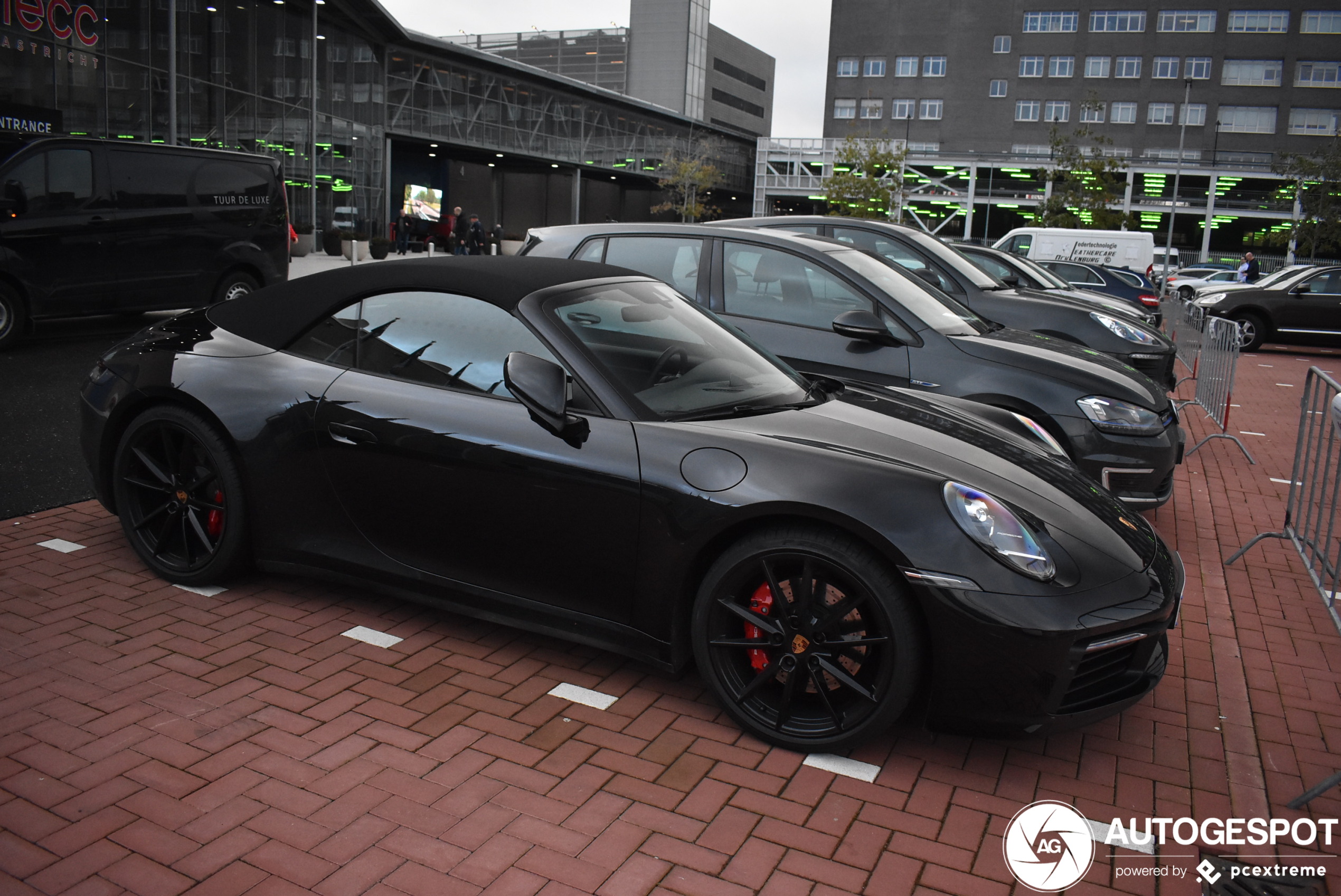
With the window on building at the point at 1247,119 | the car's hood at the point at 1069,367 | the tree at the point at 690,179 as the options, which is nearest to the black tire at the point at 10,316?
the car's hood at the point at 1069,367

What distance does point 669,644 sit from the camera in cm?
326

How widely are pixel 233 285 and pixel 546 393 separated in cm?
1081

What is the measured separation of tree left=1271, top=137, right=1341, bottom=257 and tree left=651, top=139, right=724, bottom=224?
32.9 meters

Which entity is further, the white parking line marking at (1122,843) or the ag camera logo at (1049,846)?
the white parking line marking at (1122,843)

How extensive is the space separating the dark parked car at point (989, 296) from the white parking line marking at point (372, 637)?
466cm

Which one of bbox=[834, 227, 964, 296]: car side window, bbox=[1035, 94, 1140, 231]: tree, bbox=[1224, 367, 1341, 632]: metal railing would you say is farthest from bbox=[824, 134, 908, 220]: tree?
bbox=[1224, 367, 1341, 632]: metal railing

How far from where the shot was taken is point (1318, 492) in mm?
4980

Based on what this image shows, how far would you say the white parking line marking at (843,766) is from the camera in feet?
9.90

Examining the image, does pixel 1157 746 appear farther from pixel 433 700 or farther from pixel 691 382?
pixel 433 700

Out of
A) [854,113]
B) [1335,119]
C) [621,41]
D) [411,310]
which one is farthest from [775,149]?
[411,310]

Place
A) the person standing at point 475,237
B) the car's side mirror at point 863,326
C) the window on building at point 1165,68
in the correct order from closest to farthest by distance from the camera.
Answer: the car's side mirror at point 863,326, the person standing at point 475,237, the window on building at point 1165,68

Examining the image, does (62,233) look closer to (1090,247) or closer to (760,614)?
(760,614)

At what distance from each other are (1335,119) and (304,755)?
3077 inches

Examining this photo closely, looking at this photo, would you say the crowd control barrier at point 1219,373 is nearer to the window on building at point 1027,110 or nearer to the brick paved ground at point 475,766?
the brick paved ground at point 475,766
